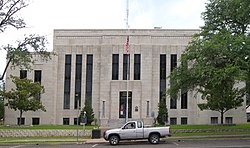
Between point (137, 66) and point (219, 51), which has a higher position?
point (137, 66)

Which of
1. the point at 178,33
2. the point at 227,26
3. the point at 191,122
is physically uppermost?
the point at 178,33

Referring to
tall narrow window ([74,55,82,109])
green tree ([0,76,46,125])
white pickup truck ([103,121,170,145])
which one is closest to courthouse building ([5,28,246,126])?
tall narrow window ([74,55,82,109])

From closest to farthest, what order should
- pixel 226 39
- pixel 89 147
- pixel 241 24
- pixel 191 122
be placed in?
pixel 89 147 < pixel 226 39 < pixel 241 24 < pixel 191 122

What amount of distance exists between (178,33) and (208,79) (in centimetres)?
3627

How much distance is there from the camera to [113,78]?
6250 centimetres

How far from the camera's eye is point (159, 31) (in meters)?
63.9

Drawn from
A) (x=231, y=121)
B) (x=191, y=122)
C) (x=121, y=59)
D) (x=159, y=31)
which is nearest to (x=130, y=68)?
(x=121, y=59)

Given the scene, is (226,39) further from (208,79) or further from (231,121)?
(231,121)

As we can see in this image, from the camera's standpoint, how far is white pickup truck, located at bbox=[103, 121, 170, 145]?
90.5 feet

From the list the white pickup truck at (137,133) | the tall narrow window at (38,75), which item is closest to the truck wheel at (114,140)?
the white pickup truck at (137,133)

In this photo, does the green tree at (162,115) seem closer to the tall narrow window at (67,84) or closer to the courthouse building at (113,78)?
the courthouse building at (113,78)

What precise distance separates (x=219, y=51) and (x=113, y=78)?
119 ft

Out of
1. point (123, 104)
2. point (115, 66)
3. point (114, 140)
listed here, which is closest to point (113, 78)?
point (115, 66)

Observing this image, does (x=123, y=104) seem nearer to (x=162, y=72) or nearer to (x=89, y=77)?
(x=89, y=77)
